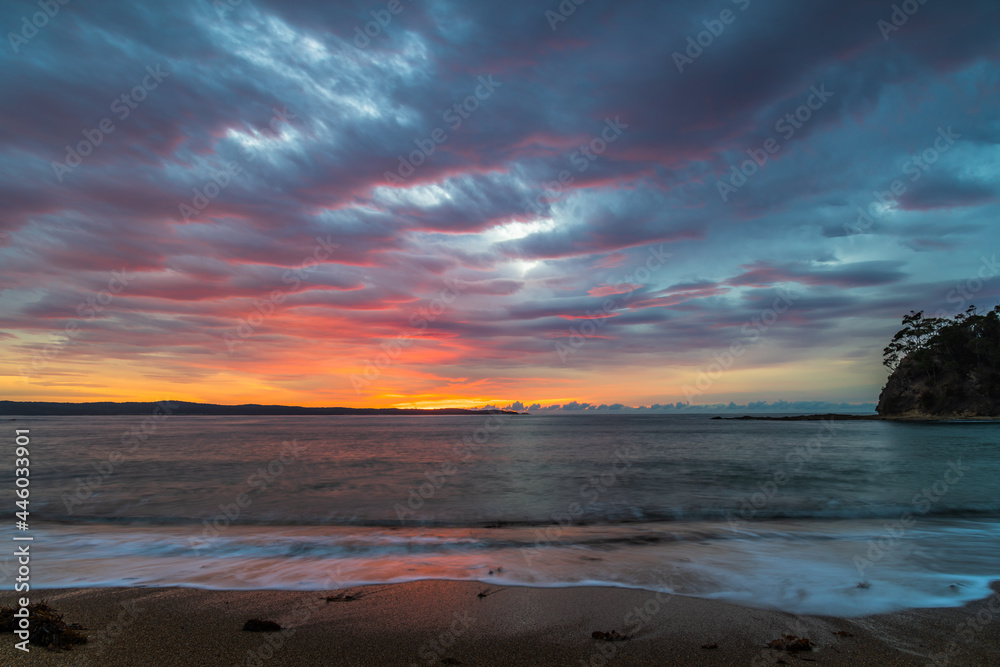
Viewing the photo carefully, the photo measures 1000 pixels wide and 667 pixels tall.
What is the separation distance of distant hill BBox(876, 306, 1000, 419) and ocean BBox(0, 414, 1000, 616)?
278 ft

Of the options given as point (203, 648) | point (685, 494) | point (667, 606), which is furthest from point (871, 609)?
point (685, 494)

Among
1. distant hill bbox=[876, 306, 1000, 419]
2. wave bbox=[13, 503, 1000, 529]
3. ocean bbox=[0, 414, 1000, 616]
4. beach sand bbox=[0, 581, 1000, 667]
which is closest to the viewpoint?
beach sand bbox=[0, 581, 1000, 667]

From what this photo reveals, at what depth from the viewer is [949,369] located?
8644cm

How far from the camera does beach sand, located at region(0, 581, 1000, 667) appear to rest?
409 centimetres

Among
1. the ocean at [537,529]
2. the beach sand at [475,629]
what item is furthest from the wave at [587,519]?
the beach sand at [475,629]

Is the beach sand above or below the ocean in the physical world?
above

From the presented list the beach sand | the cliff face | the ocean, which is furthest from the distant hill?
the beach sand

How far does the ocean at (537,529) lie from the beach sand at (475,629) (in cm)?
50

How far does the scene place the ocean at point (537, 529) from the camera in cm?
645

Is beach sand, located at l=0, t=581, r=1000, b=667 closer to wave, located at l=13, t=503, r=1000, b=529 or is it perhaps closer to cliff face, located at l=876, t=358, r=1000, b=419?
wave, located at l=13, t=503, r=1000, b=529

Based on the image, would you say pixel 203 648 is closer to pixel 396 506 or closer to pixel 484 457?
pixel 396 506

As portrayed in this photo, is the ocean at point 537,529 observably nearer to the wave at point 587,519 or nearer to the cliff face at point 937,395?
the wave at point 587,519

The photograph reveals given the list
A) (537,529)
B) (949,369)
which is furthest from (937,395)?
(537,529)

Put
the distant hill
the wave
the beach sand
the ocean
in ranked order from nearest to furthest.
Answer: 1. the beach sand
2. the ocean
3. the wave
4. the distant hill
